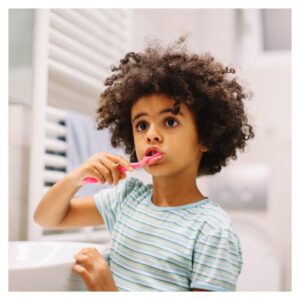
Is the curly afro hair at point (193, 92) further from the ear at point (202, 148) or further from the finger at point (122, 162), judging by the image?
the finger at point (122, 162)

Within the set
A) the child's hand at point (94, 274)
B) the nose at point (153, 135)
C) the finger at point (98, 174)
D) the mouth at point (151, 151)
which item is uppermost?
the nose at point (153, 135)

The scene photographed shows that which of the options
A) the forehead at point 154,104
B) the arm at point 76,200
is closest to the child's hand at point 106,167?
the arm at point 76,200

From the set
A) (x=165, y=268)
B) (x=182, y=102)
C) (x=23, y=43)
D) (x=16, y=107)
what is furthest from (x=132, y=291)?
(x=23, y=43)

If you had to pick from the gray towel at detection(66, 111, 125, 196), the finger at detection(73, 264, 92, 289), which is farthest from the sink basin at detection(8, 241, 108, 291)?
→ the gray towel at detection(66, 111, 125, 196)

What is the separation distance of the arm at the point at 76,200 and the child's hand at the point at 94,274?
139mm

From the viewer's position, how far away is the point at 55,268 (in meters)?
0.69

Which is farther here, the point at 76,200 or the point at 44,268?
the point at 76,200

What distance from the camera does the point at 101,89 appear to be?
1322 mm

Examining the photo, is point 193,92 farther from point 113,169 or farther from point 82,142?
point 82,142

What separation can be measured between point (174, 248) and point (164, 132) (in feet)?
0.67

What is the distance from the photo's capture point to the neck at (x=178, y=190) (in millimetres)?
808

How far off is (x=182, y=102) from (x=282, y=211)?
3.42 ft

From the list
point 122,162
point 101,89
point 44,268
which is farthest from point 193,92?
point 101,89
